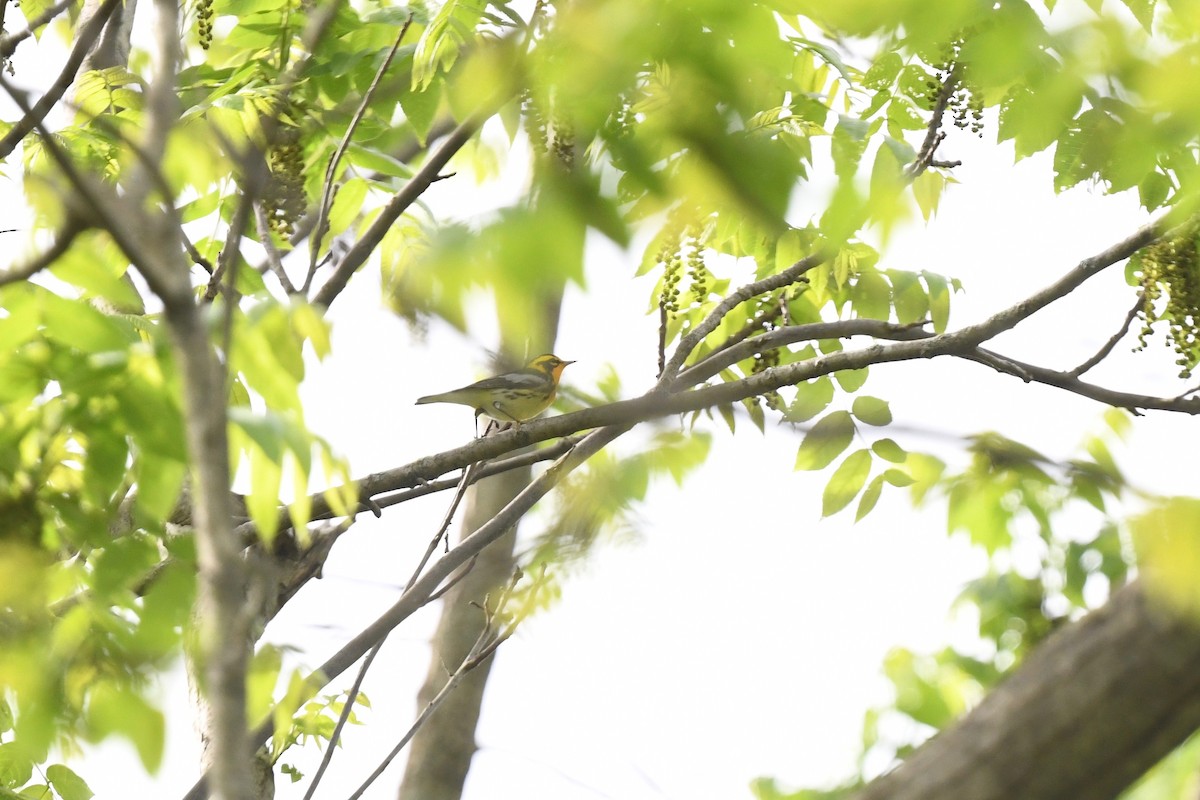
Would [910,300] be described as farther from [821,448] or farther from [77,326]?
[77,326]

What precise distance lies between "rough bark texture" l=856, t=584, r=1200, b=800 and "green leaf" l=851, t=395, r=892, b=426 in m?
2.61

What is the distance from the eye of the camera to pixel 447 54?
13.0 ft

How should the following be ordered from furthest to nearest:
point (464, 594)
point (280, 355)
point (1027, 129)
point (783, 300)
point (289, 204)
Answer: point (464, 594) < point (783, 300) < point (289, 204) < point (1027, 129) < point (280, 355)

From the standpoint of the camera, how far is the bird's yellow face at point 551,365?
834 cm

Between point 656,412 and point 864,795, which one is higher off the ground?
point 656,412

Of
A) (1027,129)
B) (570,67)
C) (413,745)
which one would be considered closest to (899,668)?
(413,745)

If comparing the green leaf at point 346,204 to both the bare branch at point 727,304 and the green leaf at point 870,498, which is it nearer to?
the bare branch at point 727,304

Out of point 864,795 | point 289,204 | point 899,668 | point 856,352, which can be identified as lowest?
point 864,795

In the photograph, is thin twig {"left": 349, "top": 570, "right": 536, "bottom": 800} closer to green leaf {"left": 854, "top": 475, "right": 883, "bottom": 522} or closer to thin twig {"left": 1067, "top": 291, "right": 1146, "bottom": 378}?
green leaf {"left": 854, "top": 475, "right": 883, "bottom": 522}

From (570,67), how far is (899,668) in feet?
12.6

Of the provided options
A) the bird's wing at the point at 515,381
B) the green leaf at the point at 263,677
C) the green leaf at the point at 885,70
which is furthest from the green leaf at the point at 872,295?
the green leaf at the point at 263,677

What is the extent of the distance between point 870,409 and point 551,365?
16.7 feet

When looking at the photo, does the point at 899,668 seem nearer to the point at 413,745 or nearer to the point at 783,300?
the point at 783,300

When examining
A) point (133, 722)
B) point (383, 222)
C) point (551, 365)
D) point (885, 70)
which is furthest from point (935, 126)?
point (551, 365)
